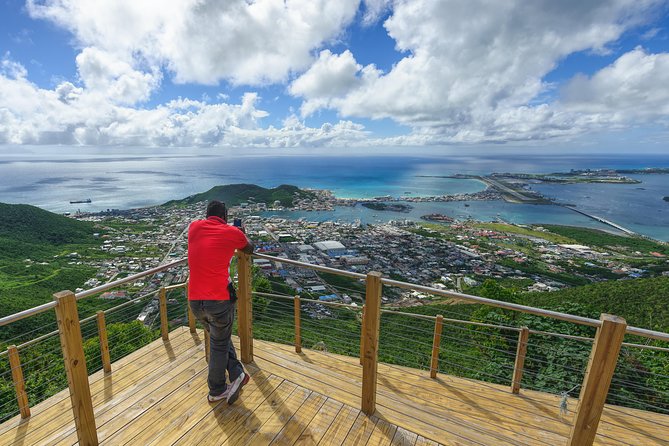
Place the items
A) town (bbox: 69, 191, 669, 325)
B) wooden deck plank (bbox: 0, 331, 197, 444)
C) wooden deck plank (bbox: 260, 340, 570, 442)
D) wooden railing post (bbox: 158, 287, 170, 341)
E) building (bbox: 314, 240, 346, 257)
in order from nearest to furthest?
1. wooden deck plank (bbox: 0, 331, 197, 444)
2. wooden deck plank (bbox: 260, 340, 570, 442)
3. wooden railing post (bbox: 158, 287, 170, 341)
4. town (bbox: 69, 191, 669, 325)
5. building (bbox: 314, 240, 346, 257)

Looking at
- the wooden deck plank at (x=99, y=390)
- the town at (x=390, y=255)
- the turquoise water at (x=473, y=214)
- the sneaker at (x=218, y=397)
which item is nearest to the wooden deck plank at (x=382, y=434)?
the sneaker at (x=218, y=397)

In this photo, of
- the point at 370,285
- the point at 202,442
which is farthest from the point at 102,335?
the point at 370,285

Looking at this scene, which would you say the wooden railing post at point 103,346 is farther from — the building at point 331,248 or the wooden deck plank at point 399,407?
the building at point 331,248

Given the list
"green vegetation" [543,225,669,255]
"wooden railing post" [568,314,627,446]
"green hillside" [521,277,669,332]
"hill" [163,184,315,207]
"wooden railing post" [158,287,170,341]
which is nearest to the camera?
"wooden railing post" [568,314,627,446]

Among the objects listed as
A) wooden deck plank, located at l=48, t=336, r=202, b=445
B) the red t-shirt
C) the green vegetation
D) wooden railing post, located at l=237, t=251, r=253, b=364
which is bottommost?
the green vegetation

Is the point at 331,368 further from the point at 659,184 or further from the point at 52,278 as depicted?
the point at 659,184

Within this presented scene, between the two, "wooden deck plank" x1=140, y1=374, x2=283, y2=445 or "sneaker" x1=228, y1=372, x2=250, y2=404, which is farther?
"sneaker" x1=228, y1=372, x2=250, y2=404

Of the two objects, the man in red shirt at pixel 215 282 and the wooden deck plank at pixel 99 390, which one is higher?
the man in red shirt at pixel 215 282

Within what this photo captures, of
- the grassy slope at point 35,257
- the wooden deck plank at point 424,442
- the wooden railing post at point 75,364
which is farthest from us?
the grassy slope at point 35,257

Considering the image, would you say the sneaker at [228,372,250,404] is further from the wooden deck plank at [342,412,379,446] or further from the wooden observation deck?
the wooden deck plank at [342,412,379,446]

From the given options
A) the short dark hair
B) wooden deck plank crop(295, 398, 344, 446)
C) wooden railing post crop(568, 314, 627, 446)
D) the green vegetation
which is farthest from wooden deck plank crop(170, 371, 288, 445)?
the green vegetation
